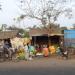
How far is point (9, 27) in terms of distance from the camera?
68.6m

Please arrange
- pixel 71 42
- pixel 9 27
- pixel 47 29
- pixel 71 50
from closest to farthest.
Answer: pixel 71 50
pixel 71 42
pixel 47 29
pixel 9 27

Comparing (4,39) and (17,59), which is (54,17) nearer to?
(4,39)

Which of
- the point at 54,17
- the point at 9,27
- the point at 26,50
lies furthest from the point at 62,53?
the point at 9,27

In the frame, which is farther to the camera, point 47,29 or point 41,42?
point 47,29

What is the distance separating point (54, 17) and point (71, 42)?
866 centimetres

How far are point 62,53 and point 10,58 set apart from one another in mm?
4333

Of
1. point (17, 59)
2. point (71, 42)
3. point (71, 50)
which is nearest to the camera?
point (17, 59)

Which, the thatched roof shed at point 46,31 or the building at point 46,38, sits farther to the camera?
the thatched roof shed at point 46,31

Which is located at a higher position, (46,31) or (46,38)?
(46,31)

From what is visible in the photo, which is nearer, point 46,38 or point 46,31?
point 46,38

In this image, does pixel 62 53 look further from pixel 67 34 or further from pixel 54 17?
pixel 54 17

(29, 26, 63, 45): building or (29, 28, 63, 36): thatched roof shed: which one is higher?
(29, 28, 63, 36): thatched roof shed

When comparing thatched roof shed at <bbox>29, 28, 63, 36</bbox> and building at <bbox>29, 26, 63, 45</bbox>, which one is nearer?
building at <bbox>29, 26, 63, 45</bbox>

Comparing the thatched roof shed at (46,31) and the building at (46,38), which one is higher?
the thatched roof shed at (46,31)
